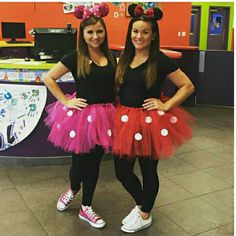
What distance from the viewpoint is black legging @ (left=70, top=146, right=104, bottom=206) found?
2349mm

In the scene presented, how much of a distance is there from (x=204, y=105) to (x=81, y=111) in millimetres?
4490

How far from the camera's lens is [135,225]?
2369mm

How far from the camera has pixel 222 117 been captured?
5.63 meters

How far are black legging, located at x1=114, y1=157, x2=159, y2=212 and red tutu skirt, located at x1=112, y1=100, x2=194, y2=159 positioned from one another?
8 cm

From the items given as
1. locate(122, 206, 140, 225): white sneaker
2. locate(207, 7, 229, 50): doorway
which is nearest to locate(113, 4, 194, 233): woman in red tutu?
locate(122, 206, 140, 225): white sneaker

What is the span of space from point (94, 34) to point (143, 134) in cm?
69

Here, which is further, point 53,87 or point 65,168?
point 65,168

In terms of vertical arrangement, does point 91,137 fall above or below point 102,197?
above

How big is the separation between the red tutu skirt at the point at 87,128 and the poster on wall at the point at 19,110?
3.68 ft

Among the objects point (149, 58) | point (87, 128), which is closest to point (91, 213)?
point (87, 128)

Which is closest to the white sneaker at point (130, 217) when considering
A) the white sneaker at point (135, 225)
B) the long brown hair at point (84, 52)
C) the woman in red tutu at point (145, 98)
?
the white sneaker at point (135, 225)

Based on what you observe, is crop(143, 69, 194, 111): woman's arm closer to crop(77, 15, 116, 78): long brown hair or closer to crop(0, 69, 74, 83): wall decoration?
crop(77, 15, 116, 78): long brown hair

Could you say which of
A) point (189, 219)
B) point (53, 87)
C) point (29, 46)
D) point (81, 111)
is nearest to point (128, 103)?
point (81, 111)

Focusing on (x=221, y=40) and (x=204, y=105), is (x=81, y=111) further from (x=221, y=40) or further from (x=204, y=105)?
(x=221, y=40)
